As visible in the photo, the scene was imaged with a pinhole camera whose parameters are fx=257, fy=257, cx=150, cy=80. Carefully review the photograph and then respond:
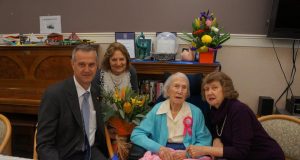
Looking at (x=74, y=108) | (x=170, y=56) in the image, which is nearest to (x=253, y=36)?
(x=170, y=56)

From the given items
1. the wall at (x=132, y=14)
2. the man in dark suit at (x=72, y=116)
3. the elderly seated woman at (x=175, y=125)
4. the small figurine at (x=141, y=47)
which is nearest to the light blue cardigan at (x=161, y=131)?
the elderly seated woman at (x=175, y=125)

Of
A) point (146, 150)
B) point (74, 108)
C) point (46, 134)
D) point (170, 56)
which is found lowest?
point (146, 150)

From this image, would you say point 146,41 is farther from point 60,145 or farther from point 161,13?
point 60,145

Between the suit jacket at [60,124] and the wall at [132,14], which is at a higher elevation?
the wall at [132,14]

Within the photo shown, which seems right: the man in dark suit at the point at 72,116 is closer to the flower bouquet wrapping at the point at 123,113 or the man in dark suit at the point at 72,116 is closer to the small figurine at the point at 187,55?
the flower bouquet wrapping at the point at 123,113

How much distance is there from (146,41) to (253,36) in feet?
4.07

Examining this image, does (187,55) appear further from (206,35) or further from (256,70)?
(256,70)

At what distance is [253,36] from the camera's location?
117 inches

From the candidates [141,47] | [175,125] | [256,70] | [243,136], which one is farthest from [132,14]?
[243,136]

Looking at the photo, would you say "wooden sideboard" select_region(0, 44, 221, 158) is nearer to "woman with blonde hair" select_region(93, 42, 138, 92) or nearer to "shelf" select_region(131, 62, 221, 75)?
"shelf" select_region(131, 62, 221, 75)

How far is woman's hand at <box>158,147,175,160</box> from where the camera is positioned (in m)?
1.77

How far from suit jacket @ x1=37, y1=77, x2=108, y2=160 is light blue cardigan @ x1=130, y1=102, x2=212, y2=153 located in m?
0.42

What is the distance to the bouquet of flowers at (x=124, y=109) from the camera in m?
1.89

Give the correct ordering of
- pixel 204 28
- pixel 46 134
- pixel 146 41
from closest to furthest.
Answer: pixel 46 134
pixel 204 28
pixel 146 41
